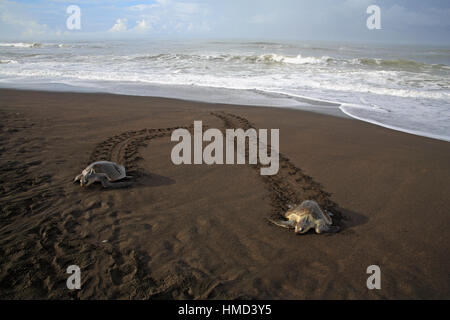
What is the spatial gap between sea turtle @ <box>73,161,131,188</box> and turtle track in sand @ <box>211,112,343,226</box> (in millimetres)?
2144

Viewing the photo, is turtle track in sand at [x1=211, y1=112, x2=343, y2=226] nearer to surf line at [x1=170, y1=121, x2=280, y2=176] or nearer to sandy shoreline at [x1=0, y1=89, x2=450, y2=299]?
sandy shoreline at [x1=0, y1=89, x2=450, y2=299]

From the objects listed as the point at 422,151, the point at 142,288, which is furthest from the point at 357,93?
the point at 142,288

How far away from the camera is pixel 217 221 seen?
3525 millimetres

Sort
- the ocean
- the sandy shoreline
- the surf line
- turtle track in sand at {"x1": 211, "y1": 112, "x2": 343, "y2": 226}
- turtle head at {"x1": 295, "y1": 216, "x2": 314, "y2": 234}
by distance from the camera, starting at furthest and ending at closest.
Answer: the ocean, the surf line, turtle track in sand at {"x1": 211, "y1": 112, "x2": 343, "y2": 226}, turtle head at {"x1": 295, "y1": 216, "x2": 314, "y2": 234}, the sandy shoreline

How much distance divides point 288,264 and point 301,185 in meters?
1.78

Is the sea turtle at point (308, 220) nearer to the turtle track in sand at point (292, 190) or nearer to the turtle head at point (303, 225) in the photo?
the turtle head at point (303, 225)

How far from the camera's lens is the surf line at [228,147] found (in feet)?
17.1

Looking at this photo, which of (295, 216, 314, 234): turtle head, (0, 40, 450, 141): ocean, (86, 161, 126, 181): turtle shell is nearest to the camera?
(295, 216, 314, 234): turtle head

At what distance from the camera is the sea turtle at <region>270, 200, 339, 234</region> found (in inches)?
129

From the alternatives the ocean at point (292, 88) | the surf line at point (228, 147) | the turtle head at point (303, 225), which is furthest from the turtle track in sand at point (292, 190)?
the ocean at point (292, 88)

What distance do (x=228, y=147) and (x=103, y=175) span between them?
253 centimetres

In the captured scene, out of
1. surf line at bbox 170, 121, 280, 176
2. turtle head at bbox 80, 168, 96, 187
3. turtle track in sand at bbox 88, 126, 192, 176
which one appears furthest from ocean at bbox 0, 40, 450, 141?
turtle head at bbox 80, 168, 96, 187

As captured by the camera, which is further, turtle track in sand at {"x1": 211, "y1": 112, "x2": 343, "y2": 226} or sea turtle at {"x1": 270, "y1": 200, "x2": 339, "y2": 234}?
turtle track in sand at {"x1": 211, "y1": 112, "x2": 343, "y2": 226}
